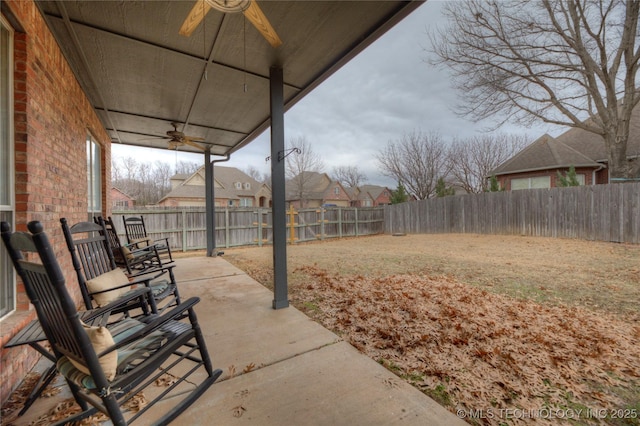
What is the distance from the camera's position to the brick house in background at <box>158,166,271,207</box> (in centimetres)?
2150

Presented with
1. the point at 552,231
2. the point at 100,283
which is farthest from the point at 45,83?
the point at 552,231

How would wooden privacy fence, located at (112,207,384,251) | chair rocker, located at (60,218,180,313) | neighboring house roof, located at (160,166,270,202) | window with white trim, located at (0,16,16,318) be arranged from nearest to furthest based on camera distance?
1. window with white trim, located at (0,16,16,318)
2. chair rocker, located at (60,218,180,313)
3. wooden privacy fence, located at (112,207,384,251)
4. neighboring house roof, located at (160,166,270,202)

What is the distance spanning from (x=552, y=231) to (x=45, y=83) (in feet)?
39.7

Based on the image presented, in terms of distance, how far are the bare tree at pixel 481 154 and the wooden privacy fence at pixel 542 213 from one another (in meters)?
8.50

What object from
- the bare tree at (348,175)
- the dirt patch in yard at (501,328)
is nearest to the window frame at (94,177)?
the dirt patch in yard at (501,328)

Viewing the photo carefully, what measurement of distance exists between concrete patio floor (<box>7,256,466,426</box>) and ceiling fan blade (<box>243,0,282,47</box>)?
2739 millimetres

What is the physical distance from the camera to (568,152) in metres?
12.9

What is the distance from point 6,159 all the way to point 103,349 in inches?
68.6

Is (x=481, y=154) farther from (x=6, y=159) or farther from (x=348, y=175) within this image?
(x=6, y=159)

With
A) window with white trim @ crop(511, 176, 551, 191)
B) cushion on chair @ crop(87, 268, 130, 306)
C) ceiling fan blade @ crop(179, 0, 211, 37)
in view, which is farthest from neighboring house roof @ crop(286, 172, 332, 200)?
cushion on chair @ crop(87, 268, 130, 306)

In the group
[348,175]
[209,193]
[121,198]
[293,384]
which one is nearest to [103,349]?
[293,384]

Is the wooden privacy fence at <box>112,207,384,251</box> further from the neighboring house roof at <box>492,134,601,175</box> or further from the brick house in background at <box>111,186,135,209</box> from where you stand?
the brick house in background at <box>111,186,135,209</box>

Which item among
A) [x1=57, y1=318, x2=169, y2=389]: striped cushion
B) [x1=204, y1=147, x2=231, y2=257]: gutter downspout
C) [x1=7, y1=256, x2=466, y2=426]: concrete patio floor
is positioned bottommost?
[x1=7, y1=256, x2=466, y2=426]: concrete patio floor

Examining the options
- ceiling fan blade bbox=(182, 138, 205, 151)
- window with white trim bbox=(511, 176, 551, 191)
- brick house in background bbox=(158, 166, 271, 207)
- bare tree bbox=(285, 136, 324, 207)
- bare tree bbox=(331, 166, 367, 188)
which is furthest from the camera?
bare tree bbox=(331, 166, 367, 188)
